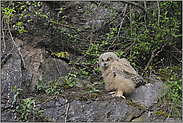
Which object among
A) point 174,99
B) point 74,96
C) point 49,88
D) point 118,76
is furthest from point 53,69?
point 174,99

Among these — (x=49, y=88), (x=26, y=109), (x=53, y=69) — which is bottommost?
(x=26, y=109)

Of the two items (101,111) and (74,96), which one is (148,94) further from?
(74,96)

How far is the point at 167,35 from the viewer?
5875 mm

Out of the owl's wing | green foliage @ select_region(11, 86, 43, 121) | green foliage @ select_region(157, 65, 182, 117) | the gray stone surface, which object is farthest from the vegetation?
green foliage @ select_region(11, 86, 43, 121)

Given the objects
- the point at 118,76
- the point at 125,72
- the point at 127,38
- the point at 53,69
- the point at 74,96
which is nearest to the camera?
the point at 74,96

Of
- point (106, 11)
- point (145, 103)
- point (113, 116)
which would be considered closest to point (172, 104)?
point (145, 103)

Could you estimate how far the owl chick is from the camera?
396 centimetres

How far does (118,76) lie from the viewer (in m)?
4.01

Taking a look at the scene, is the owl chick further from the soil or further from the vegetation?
the vegetation

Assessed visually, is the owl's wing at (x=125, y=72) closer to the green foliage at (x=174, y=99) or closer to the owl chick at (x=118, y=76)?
the owl chick at (x=118, y=76)

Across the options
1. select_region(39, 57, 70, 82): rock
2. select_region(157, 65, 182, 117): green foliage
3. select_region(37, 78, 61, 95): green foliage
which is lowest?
select_region(157, 65, 182, 117): green foliage

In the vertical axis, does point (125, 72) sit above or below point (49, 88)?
above

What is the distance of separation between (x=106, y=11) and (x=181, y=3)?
265 cm

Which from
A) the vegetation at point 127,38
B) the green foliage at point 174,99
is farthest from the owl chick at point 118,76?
the vegetation at point 127,38
